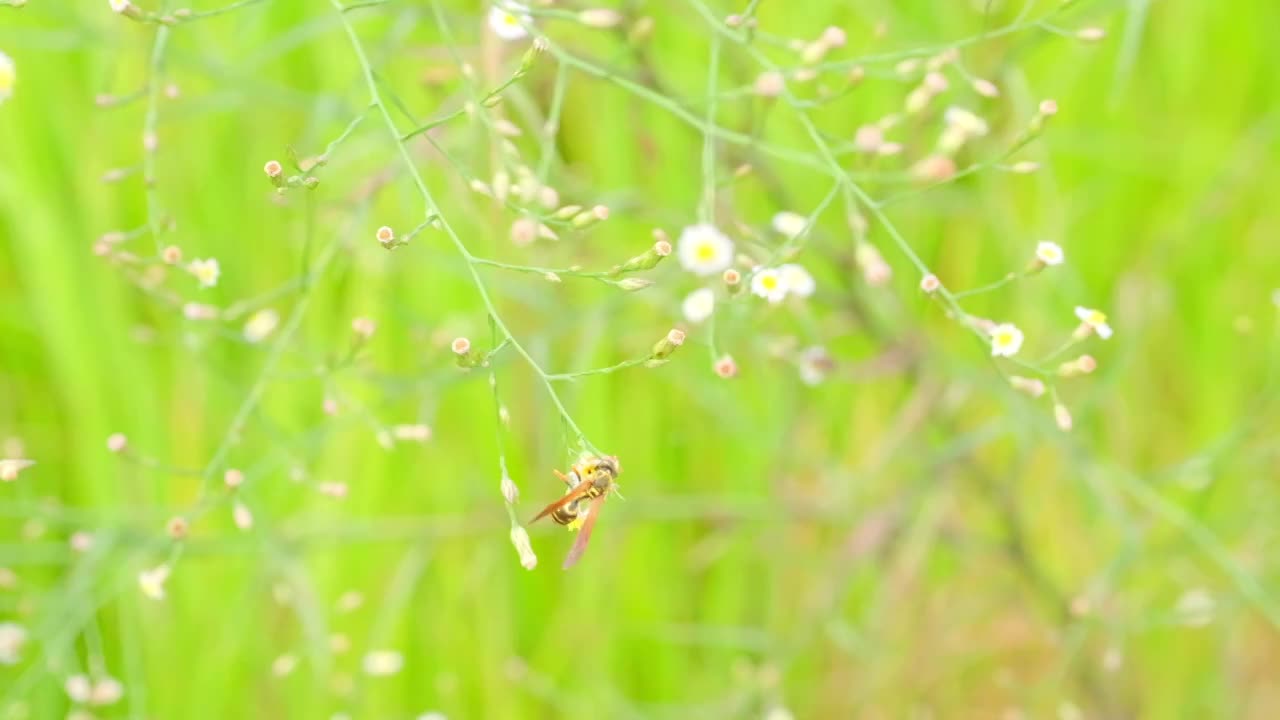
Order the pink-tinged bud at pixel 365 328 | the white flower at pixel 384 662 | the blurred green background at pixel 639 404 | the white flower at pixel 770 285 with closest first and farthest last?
1. the white flower at pixel 770 285
2. the pink-tinged bud at pixel 365 328
3. the white flower at pixel 384 662
4. the blurred green background at pixel 639 404

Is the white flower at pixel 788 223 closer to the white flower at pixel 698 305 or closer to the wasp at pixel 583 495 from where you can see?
the white flower at pixel 698 305

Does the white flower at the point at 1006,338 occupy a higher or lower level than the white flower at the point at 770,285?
lower

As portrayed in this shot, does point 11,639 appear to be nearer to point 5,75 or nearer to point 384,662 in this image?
point 384,662

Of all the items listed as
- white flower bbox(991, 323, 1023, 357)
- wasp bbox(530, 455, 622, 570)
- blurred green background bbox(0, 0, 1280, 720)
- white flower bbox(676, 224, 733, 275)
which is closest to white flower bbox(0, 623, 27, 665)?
blurred green background bbox(0, 0, 1280, 720)

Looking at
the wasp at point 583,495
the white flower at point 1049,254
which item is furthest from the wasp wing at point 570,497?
the white flower at point 1049,254

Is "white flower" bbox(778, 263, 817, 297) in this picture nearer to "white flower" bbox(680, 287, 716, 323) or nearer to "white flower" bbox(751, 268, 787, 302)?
"white flower" bbox(751, 268, 787, 302)

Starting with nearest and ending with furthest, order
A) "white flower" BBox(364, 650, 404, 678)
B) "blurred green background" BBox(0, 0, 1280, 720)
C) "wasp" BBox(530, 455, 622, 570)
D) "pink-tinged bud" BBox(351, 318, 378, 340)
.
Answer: "wasp" BBox(530, 455, 622, 570)
"pink-tinged bud" BBox(351, 318, 378, 340)
"white flower" BBox(364, 650, 404, 678)
"blurred green background" BBox(0, 0, 1280, 720)

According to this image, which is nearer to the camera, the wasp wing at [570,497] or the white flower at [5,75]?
the wasp wing at [570,497]
